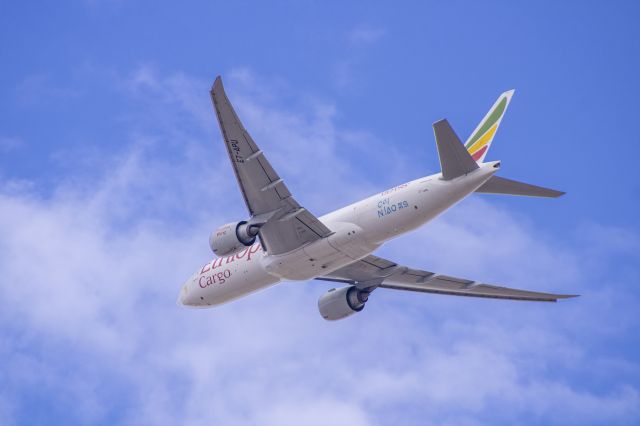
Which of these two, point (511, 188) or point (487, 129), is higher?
point (487, 129)

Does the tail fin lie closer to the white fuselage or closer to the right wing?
the white fuselage

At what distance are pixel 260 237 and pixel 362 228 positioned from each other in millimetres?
4351

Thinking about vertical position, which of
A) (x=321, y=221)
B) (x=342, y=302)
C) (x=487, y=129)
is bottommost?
(x=342, y=302)

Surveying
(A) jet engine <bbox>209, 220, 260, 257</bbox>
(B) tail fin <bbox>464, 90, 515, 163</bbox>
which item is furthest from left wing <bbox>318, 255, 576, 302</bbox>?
(B) tail fin <bbox>464, 90, 515, 163</bbox>

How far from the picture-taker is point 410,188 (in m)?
46.4

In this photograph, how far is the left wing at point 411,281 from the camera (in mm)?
53688

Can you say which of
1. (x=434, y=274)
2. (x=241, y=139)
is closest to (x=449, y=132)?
(x=241, y=139)

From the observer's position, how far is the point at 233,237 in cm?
4734

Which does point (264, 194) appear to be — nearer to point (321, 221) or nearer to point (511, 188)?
point (321, 221)

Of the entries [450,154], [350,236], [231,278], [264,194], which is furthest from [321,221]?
[450,154]

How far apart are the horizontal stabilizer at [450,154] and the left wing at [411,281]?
909 centimetres

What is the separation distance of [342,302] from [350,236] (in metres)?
7.30

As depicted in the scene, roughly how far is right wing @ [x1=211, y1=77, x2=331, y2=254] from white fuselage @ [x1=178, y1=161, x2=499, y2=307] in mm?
615

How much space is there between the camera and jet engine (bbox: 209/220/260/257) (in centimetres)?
4728
